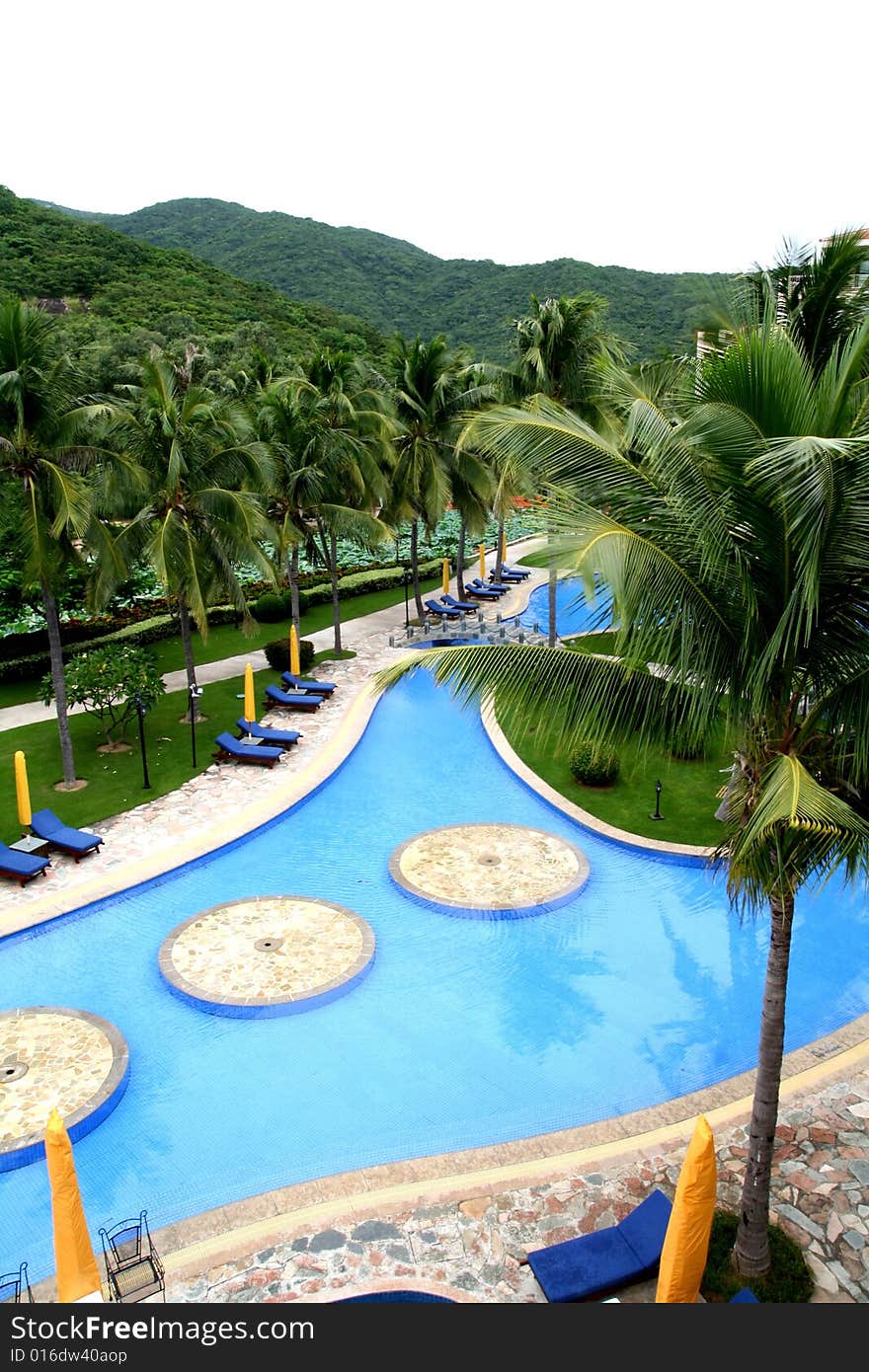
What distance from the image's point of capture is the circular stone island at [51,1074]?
29.8 ft

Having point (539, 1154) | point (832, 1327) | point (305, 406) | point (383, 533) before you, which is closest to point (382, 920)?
point (539, 1154)

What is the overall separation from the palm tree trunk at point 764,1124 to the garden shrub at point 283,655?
1839cm

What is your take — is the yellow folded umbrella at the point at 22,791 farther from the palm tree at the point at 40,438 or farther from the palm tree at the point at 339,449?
the palm tree at the point at 339,449

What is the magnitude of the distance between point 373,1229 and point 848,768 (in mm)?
5393

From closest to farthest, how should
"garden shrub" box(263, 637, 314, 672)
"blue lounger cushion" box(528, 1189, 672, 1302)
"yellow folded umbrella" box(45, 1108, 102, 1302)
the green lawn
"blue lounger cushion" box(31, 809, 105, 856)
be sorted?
"yellow folded umbrella" box(45, 1108, 102, 1302), "blue lounger cushion" box(528, 1189, 672, 1302), "blue lounger cushion" box(31, 809, 105, 856), the green lawn, "garden shrub" box(263, 637, 314, 672)

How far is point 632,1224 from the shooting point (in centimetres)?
746

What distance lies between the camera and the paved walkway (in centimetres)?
727

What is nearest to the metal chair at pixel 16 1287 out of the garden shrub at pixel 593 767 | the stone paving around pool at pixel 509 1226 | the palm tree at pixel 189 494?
the stone paving around pool at pixel 509 1226

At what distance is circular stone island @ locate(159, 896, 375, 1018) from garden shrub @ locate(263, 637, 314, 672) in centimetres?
1131

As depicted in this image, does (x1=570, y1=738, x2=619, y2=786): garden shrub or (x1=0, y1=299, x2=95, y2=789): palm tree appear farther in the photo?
(x1=570, y1=738, x2=619, y2=786): garden shrub

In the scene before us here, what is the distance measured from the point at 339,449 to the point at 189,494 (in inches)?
217

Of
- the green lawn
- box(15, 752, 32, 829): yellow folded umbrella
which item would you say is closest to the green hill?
the green lawn

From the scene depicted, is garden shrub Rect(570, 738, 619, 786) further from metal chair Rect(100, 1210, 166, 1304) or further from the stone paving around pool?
metal chair Rect(100, 1210, 166, 1304)

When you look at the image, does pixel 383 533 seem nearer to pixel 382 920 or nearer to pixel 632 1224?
pixel 382 920
